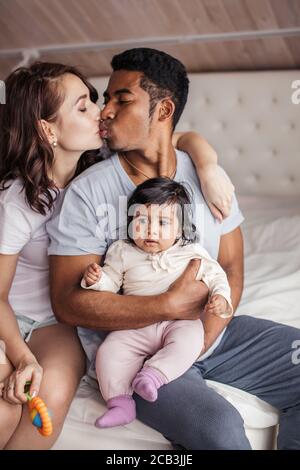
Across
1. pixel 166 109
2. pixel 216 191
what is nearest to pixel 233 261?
pixel 216 191

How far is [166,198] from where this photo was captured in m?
1.46

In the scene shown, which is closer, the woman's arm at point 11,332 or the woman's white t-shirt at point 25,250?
the woman's arm at point 11,332

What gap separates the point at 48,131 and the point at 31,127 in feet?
0.15

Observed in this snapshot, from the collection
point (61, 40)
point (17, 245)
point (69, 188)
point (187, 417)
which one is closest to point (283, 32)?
point (61, 40)

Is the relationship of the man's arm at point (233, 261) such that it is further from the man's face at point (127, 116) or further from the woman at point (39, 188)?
the man's face at point (127, 116)

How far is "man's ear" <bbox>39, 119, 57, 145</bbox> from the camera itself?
1576mm

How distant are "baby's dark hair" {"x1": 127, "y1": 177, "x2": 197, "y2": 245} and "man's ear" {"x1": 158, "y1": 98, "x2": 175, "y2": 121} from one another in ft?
0.75

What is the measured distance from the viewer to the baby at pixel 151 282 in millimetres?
1353

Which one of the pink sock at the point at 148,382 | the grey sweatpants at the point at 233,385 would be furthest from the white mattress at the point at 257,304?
the pink sock at the point at 148,382

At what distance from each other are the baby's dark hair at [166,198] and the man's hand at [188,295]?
0.31 ft

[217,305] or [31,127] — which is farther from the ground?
[31,127]

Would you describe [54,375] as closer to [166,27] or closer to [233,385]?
[233,385]

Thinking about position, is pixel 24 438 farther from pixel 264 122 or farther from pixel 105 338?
pixel 264 122
